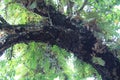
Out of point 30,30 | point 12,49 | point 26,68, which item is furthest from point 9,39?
point 26,68

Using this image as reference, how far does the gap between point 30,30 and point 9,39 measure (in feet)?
1.00

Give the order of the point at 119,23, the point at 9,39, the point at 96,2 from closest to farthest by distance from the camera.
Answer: the point at 9,39 < the point at 96,2 < the point at 119,23

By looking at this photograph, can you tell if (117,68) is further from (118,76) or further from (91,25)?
(91,25)

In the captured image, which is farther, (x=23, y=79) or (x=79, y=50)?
(x=23, y=79)


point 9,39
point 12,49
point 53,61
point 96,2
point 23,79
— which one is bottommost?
point 23,79

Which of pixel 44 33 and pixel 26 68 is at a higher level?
pixel 44 33

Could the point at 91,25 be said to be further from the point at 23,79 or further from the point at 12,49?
the point at 23,79

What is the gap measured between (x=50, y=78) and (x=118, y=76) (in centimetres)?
117

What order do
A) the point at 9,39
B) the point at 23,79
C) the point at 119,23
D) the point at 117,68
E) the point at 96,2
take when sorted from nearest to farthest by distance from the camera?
the point at 9,39 → the point at 117,68 → the point at 96,2 → the point at 119,23 → the point at 23,79

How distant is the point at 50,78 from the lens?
14.3 ft

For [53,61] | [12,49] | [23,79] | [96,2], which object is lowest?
[23,79]

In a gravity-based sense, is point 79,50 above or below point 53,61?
above

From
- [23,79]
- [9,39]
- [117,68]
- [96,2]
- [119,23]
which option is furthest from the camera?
[23,79]

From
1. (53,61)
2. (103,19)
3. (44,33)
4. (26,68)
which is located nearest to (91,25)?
(103,19)
